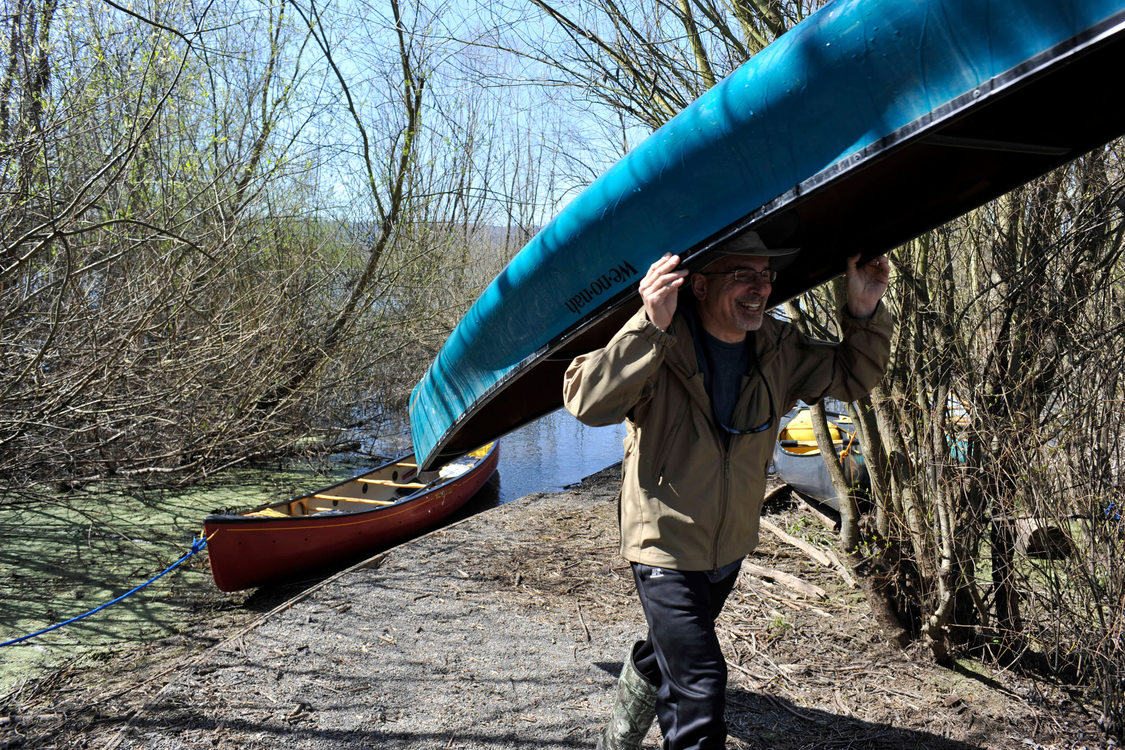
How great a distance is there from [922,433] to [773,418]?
210 centimetres

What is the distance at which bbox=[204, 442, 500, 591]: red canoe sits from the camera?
816cm

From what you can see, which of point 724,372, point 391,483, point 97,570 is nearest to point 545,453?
point 391,483

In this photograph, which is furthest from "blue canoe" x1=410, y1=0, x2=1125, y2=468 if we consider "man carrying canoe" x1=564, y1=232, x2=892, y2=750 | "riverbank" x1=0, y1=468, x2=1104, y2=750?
"riverbank" x1=0, y1=468, x2=1104, y2=750

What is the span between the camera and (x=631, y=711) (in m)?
3.06

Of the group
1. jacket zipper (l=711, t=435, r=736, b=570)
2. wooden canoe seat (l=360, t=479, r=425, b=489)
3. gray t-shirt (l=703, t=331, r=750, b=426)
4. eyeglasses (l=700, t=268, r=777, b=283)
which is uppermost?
eyeglasses (l=700, t=268, r=777, b=283)

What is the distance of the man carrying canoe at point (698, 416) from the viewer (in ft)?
7.89

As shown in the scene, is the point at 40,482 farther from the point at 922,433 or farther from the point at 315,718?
the point at 922,433

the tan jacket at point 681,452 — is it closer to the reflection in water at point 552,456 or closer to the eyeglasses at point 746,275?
the eyeglasses at point 746,275

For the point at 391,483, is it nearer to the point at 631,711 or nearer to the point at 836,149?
the point at 631,711

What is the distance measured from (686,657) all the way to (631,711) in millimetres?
723

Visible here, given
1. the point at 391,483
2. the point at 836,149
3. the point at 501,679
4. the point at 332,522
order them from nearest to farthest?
the point at 836,149 < the point at 501,679 < the point at 332,522 < the point at 391,483

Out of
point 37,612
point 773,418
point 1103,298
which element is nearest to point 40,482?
point 37,612

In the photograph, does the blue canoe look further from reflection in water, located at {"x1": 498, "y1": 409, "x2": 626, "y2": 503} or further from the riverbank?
reflection in water, located at {"x1": 498, "y1": 409, "x2": 626, "y2": 503}

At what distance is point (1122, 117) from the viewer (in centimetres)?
246
